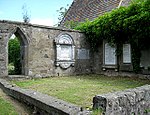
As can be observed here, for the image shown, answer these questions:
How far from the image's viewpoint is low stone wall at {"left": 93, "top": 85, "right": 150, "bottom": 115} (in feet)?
11.0

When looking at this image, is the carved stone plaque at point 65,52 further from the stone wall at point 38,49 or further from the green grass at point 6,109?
the green grass at point 6,109

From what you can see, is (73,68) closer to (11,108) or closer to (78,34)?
(78,34)

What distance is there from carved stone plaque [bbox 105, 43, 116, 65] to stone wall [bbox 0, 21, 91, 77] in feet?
5.45

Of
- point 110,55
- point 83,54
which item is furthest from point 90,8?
point 110,55

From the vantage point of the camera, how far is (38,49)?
1099cm

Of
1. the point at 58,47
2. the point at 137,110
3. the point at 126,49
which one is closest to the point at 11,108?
the point at 137,110

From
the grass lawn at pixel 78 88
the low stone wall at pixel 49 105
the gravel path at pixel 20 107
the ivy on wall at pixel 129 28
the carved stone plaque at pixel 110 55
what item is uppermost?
the ivy on wall at pixel 129 28

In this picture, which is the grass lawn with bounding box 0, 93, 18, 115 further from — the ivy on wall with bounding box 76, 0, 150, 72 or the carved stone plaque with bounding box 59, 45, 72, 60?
the ivy on wall with bounding box 76, 0, 150, 72

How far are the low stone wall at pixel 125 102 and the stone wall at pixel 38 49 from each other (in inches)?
285

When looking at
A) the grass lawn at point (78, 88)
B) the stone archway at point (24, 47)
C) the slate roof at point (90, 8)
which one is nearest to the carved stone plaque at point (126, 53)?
the grass lawn at point (78, 88)

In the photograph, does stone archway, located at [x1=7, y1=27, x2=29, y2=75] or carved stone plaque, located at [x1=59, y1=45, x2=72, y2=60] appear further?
carved stone plaque, located at [x1=59, y1=45, x2=72, y2=60]

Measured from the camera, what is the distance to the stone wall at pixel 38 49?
9984mm

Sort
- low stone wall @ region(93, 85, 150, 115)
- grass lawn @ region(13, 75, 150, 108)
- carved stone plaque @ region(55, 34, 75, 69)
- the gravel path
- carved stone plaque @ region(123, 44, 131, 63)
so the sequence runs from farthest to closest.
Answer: carved stone plaque @ region(55, 34, 75, 69), carved stone plaque @ region(123, 44, 131, 63), grass lawn @ region(13, 75, 150, 108), the gravel path, low stone wall @ region(93, 85, 150, 115)

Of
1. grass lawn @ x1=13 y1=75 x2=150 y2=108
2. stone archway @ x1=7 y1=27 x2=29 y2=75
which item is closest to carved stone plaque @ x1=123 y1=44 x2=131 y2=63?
grass lawn @ x1=13 y1=75 x2=150 y2=108
